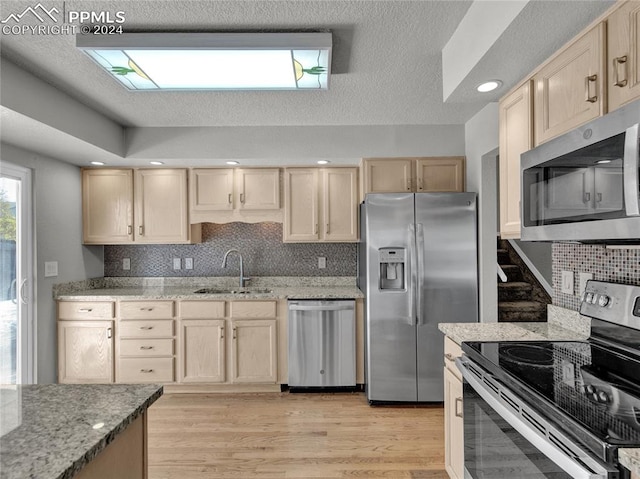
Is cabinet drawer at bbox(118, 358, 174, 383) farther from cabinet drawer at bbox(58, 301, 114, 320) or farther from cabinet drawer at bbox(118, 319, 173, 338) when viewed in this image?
cabinet drawer at bbox(58, 301, 114, 320)

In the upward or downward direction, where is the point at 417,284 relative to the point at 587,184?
downward

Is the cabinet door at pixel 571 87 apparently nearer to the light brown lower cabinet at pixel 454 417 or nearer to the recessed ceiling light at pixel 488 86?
the recessed ceiling light at pixel 488 86

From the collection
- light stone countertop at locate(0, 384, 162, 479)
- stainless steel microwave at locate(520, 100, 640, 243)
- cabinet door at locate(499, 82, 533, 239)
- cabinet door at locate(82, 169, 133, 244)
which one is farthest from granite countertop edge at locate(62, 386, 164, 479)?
cabinet door at locate(82, 169, 133, 244)

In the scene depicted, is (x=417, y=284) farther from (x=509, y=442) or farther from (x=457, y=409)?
(x=509, y=442)

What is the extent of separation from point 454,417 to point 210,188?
2.87 meters

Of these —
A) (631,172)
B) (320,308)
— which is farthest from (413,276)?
(631,172)

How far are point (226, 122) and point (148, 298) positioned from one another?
5.72ft

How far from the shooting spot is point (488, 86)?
1.94 m

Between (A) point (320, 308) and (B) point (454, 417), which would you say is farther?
(A) point (320, 308)

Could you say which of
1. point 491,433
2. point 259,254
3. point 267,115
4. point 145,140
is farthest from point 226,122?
point 491,433

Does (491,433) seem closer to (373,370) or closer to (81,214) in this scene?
(373,370)

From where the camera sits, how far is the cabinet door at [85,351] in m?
3.36

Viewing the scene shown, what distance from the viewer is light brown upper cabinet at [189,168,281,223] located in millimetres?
3635

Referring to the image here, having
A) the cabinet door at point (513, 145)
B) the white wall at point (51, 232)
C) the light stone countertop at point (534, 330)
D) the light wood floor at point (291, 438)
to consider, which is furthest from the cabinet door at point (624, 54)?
the white wall at point (51, 232)
